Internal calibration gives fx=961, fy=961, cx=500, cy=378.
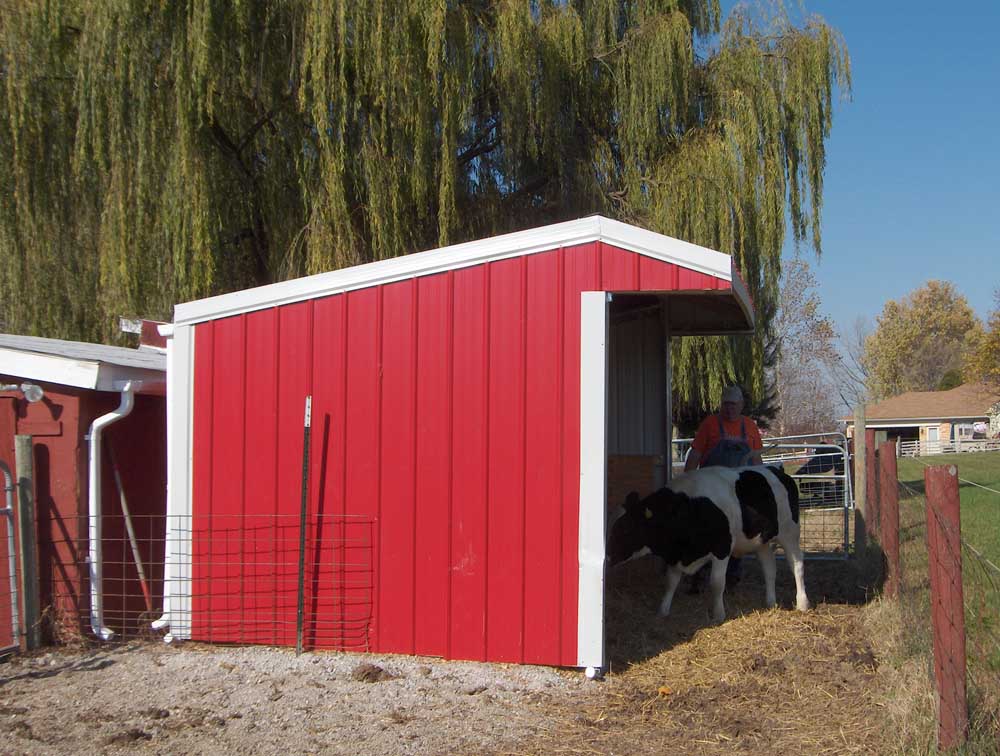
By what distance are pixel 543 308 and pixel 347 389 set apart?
147 centimetres

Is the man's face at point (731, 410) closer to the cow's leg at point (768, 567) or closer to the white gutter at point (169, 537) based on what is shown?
the cow's leg at point (768, 567)

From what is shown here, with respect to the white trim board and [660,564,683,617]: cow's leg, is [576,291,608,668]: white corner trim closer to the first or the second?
[660,564,683,617]: cow's leg

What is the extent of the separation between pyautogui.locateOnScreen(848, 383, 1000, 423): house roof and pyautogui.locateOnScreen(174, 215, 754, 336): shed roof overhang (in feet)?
173

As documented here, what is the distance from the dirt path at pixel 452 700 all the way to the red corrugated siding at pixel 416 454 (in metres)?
0.32

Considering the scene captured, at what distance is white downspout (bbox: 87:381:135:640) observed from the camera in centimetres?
684

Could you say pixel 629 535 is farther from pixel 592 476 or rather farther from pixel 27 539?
pixel 27 539

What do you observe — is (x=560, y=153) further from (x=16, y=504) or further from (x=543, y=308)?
(x=16, y=504)

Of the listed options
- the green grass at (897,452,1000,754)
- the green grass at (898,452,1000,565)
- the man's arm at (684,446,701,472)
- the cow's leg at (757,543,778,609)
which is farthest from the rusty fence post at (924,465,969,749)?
the man's arm at (684,446,701,472)

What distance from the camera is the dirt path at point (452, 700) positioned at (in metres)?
4.88

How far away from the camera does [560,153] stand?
491 inches

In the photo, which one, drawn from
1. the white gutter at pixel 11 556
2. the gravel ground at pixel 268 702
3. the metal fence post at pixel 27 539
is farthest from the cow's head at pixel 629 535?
the white gutter at pixel 11 556

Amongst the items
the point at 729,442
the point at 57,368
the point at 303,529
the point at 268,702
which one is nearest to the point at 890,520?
Result: the point at 729,442

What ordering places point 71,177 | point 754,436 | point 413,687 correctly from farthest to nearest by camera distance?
point 71,177 < point 754,436 < point 413,687

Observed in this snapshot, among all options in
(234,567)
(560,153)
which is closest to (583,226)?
(234,567)
